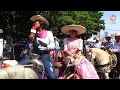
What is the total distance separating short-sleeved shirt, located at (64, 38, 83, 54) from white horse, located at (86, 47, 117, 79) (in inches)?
53.3

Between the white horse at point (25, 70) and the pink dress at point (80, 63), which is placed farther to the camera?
the pink dress at point (80, 63)

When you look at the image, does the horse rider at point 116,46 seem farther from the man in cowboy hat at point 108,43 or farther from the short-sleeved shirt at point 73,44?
the short-sleeved shirt at point 73,44

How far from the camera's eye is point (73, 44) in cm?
618

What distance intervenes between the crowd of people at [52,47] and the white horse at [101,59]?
128 cm

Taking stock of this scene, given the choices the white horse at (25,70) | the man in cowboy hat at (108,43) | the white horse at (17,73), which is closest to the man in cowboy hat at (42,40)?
the white horse at (25,70)

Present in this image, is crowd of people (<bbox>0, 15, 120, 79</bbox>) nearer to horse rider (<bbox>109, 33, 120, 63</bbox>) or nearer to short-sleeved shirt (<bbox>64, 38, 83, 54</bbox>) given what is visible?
short-sleeved shirt (<bbox>64, 38, 83, 54</bbox>)

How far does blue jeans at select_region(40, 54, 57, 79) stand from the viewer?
219 inches

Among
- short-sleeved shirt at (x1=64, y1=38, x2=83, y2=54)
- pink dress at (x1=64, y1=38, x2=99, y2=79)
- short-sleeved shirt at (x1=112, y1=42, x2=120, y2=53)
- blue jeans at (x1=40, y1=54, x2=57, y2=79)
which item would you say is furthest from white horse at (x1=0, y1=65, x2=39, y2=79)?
short-sleeved shirt at (x1=112, y1=42, x2=120, y2=53)

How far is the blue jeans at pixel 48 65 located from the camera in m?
5.57

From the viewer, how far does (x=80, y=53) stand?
6172 mm

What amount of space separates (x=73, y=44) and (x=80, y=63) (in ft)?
1.14
